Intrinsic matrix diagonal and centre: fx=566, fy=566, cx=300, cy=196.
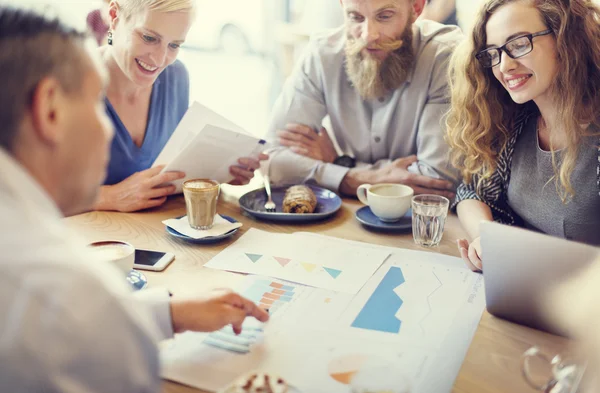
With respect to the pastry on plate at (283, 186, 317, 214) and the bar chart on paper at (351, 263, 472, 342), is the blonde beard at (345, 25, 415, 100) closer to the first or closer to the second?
the pastry on plate at (283, 186, 317, 214)

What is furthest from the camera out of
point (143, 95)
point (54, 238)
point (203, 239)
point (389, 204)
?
point (143, 95)

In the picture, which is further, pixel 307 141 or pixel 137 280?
pixel 307 141

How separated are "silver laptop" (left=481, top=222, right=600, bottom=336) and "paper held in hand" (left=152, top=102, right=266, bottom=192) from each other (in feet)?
2.48

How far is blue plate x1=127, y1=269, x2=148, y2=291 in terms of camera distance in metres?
1.09

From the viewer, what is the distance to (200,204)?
1.36 metres

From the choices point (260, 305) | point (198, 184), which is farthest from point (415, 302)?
point (198, 184)

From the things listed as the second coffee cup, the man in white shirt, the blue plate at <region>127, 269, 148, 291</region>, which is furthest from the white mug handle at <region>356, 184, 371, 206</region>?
the man in white shirt

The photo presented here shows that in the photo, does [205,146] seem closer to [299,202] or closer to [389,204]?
[299,202]

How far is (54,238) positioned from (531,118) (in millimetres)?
1319

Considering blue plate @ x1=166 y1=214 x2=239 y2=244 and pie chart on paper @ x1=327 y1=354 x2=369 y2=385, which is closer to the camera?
pie chart on paper @ x1=327 y1=354 x2=369 y2=385

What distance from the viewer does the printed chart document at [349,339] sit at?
84cm

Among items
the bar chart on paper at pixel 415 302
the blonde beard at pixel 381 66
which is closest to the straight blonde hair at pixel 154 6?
the blonde beard at pixel 381 66

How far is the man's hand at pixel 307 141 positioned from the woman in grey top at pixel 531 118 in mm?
481

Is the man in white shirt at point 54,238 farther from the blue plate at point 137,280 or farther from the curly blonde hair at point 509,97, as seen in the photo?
the curly blonde hair at point 509,97
